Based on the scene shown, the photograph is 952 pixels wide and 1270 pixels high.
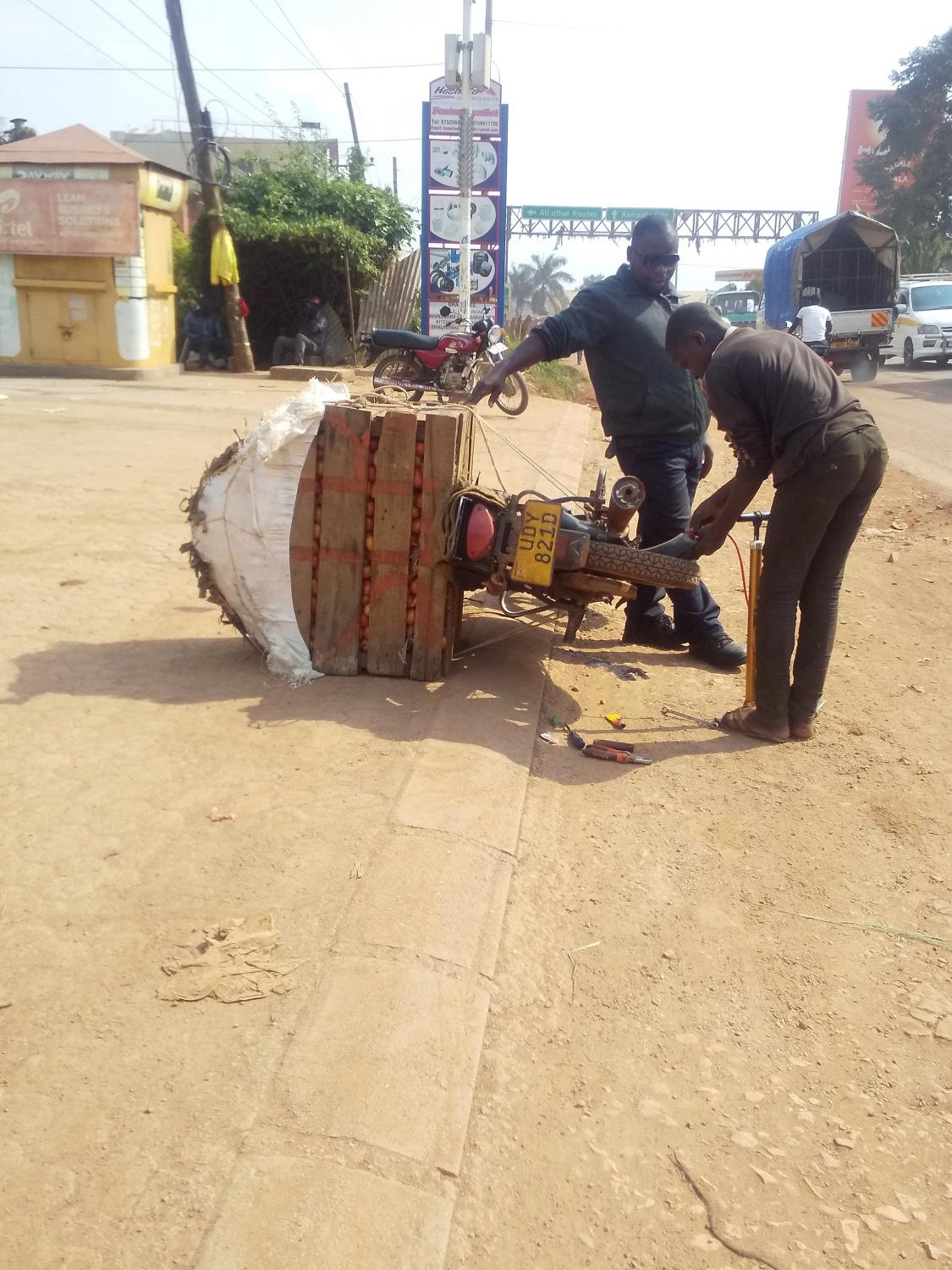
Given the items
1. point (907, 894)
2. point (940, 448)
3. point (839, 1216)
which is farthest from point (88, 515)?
point (940, 448)

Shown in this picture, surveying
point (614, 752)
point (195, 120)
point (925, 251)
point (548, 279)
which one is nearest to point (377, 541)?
point (614, 752)

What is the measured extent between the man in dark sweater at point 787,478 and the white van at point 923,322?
2254 cm

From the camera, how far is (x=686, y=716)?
4.41 metres

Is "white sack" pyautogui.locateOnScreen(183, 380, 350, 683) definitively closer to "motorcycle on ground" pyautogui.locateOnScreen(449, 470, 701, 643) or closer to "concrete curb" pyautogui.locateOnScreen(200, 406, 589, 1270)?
"motorcycle on ground" pyautogui.locateOnScreen(449, 470, 701, 643)

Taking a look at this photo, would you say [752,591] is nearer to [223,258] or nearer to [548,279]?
[223,258]

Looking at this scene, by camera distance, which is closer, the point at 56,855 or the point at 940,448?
the point at 56,855

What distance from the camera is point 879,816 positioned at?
3590 mm

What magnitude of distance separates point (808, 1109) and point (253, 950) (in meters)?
1.27

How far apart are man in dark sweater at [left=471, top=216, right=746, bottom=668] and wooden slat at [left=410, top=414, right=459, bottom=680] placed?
1.79ft

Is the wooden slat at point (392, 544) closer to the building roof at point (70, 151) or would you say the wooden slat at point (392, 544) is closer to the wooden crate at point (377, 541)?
the wooden crate at point (377, 541)

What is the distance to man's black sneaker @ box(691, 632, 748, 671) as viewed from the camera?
4984 mm

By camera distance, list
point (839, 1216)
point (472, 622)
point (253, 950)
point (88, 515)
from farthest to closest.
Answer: point (88, 515), point (472, 622), point (253, 950), point (839, 1216)

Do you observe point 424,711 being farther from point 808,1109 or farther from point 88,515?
point 88,515

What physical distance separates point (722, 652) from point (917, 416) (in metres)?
12.8
